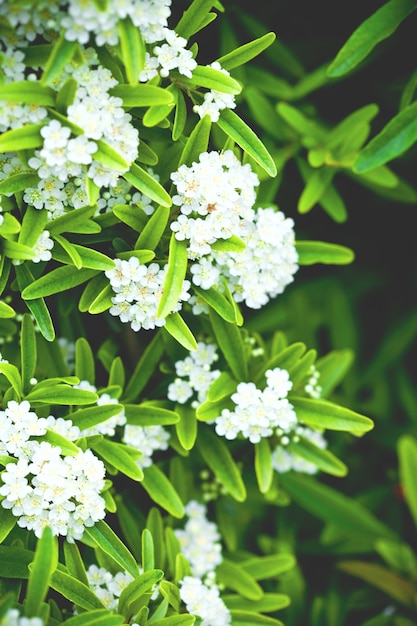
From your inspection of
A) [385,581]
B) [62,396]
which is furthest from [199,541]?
[385,581]

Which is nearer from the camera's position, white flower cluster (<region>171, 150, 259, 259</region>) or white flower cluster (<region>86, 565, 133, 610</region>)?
white flower cluster (<region>171, 150, 259, 259</region>)

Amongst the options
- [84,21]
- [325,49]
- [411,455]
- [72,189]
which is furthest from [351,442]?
[84,21]

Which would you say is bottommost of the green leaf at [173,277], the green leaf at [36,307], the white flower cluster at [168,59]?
the green leaf at [36,307]

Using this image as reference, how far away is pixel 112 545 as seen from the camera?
126 centimetres

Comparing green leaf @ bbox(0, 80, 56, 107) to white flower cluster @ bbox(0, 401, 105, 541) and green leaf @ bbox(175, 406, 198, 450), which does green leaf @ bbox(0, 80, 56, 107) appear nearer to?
white flower cluster @ bbox(0, 401, 105, 541)

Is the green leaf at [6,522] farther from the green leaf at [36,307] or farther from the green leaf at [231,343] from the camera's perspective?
the green leaf at [231,343]

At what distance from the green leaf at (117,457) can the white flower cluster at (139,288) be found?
0.83 ft

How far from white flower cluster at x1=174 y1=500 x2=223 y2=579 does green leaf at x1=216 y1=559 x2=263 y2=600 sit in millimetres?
22

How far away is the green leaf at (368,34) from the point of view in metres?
1.47

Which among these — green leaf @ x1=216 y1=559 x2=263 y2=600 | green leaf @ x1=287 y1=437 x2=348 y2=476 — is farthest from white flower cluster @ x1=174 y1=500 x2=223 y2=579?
green leaf @ x1=287 y1=437 x2=348 y2=476

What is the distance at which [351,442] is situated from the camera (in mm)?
2303

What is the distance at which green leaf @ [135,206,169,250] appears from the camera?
122 centimetres

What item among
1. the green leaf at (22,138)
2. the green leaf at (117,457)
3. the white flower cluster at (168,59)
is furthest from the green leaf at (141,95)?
the green leaf at (117,457)

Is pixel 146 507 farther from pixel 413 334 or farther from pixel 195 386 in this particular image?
pixel 413 334
